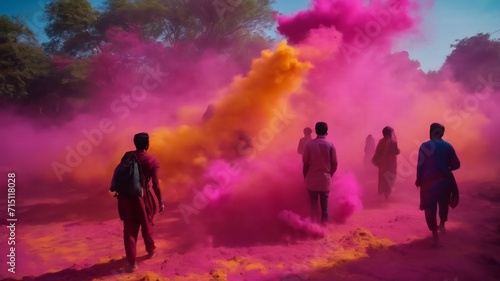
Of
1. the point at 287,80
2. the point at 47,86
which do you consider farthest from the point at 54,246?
the point at 47,86

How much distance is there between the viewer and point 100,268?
455 cm

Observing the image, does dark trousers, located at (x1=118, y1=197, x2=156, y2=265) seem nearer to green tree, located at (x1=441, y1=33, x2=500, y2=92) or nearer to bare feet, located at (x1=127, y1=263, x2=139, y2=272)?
bare feet, located at (x1=127, y1=263, x2=139, y2=272)

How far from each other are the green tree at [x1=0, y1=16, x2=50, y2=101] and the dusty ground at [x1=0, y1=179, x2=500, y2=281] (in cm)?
1426

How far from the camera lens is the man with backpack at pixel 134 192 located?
14.3ft

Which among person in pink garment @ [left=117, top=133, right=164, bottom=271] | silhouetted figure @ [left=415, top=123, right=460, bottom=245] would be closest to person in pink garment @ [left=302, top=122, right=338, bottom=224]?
silhouetted figure @ [left=415, top=123, right=460, bottom=245]

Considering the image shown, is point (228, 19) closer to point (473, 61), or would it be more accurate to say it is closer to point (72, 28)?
point (72, 28)

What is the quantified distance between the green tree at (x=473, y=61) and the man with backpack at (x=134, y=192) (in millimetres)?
20008

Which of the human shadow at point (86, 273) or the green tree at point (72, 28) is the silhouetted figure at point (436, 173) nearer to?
Answer: the human shadow at point (86, 273)

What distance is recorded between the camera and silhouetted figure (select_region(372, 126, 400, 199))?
25.5 feet

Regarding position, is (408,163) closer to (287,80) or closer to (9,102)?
(287,80)

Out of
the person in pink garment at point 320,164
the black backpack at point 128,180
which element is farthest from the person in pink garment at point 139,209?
the person in pink garment at point 320,164

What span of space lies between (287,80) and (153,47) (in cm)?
1420

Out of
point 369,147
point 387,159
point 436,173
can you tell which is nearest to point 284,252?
point 436,173

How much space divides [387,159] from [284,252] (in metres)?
4.35
